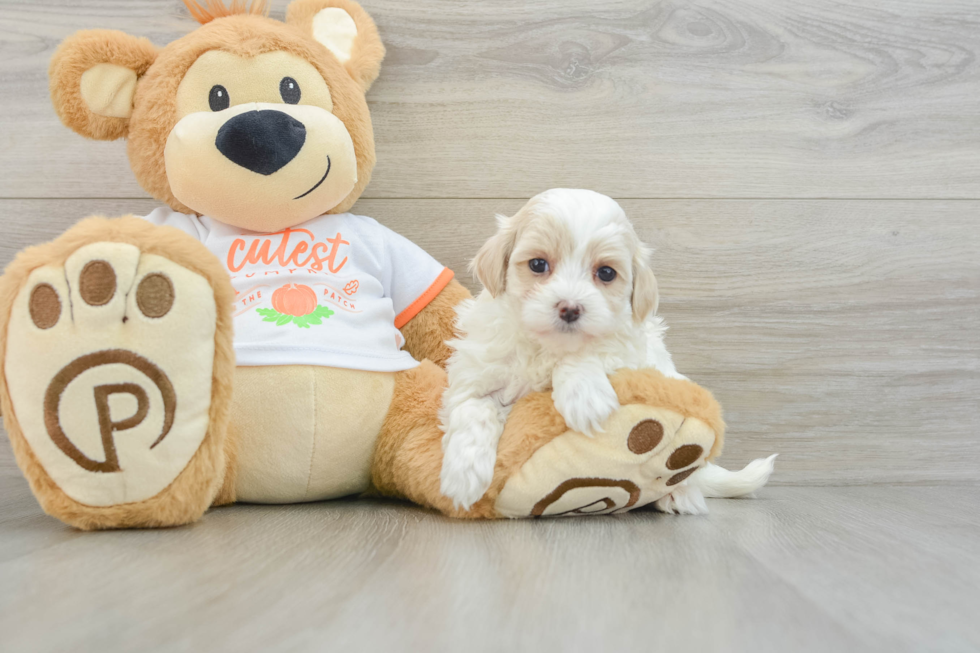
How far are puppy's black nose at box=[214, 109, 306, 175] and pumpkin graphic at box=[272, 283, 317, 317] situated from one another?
193 mm

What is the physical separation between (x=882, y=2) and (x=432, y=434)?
53.9 inches

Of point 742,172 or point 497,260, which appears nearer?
point 497,260

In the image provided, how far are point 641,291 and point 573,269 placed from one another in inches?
4.9

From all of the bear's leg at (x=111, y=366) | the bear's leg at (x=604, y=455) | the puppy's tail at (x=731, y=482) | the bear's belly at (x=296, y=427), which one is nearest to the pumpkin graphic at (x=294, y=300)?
the bear's belly at (x=296, y=427)

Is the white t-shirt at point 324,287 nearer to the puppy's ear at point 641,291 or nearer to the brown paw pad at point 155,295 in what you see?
the brown paw pad at point 155,295

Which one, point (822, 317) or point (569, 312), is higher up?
point (569, 312)

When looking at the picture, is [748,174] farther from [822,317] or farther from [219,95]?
[219,95]

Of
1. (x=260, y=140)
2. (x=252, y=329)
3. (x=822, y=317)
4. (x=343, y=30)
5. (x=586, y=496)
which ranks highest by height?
(x=343, y=30)

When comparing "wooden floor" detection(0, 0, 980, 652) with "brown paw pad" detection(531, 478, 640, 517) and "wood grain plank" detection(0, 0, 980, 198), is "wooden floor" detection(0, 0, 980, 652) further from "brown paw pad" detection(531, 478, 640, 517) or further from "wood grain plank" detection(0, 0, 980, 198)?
"brown paw pad" detection(531, 478, 640, 517)

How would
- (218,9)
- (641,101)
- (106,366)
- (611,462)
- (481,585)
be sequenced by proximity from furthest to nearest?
1. (641,101)
2. (218,9)
3. (611,462)
4. (106,366)
5. (481,585)

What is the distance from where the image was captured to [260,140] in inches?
41.7

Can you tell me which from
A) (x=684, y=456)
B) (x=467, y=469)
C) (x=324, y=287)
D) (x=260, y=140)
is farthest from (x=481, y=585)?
(x=260, y=140)

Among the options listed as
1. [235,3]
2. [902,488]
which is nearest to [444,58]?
[235,3]

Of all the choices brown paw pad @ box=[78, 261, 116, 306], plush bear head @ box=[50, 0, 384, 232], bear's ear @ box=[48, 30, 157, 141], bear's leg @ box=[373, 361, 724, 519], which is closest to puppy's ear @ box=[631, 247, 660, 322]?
bear's leg @ box=[373, 361, 724, 519]
